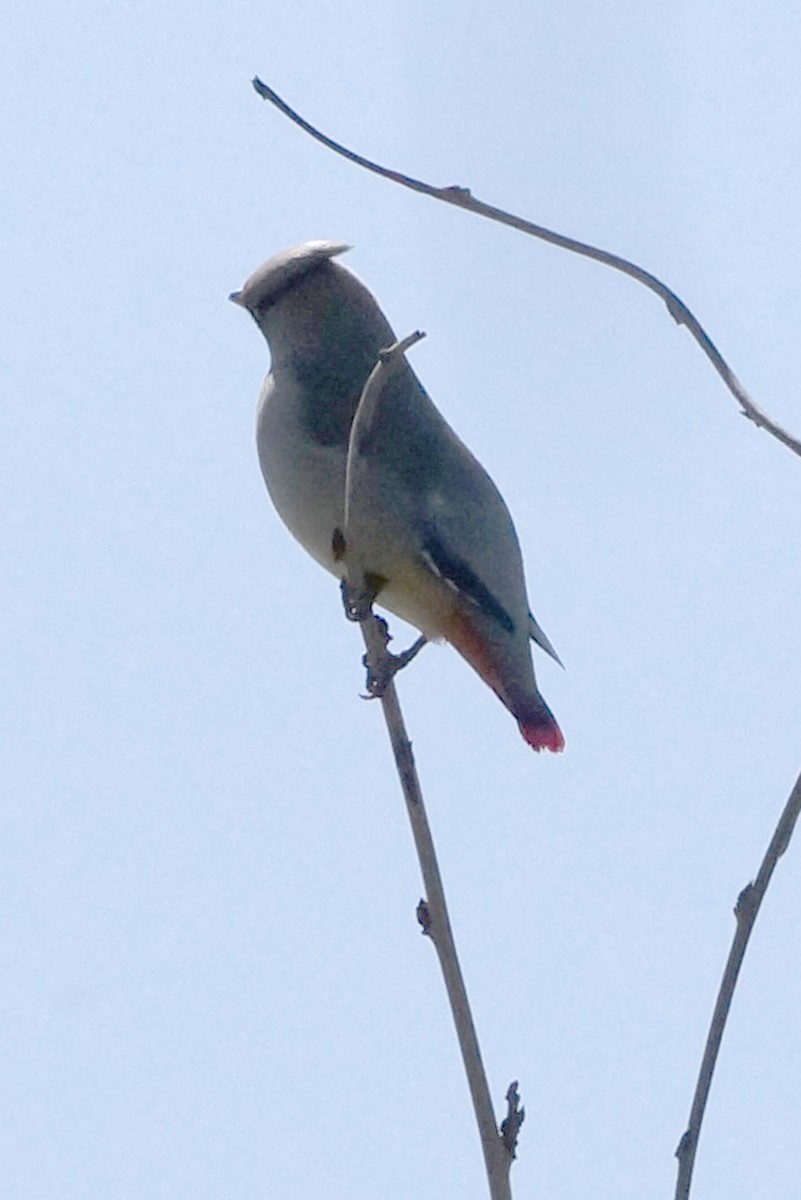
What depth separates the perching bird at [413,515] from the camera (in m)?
4.56

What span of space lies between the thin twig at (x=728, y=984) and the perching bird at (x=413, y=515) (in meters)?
1.72

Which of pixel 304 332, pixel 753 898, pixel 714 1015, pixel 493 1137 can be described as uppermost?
pixel 304 332

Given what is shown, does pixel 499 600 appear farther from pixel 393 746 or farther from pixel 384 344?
pixel 393 746

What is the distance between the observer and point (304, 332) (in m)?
5.06

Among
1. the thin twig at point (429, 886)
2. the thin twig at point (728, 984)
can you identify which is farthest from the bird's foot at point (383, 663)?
the thin twig at point (728, 984)

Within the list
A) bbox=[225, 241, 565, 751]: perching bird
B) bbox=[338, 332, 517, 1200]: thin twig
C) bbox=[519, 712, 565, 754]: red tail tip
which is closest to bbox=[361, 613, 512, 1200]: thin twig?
bbox=[338, 332, 517, 1200]: thin twig

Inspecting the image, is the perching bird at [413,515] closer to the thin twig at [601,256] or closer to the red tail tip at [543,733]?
the red tail tip at [543,733]

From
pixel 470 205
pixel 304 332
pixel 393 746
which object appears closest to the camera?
pixel 470 205

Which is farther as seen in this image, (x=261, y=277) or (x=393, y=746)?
(x=261, y=277)

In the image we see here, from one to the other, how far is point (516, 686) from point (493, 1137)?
184 centimetres

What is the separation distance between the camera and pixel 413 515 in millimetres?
4598

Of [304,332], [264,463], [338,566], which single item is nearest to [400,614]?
[338,566]

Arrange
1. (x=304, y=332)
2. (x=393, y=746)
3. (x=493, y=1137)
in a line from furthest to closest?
(x=304, y=332) < (x=393, y=746) < (x=493, y=1137)

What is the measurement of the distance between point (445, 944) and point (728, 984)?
1.63 feet
